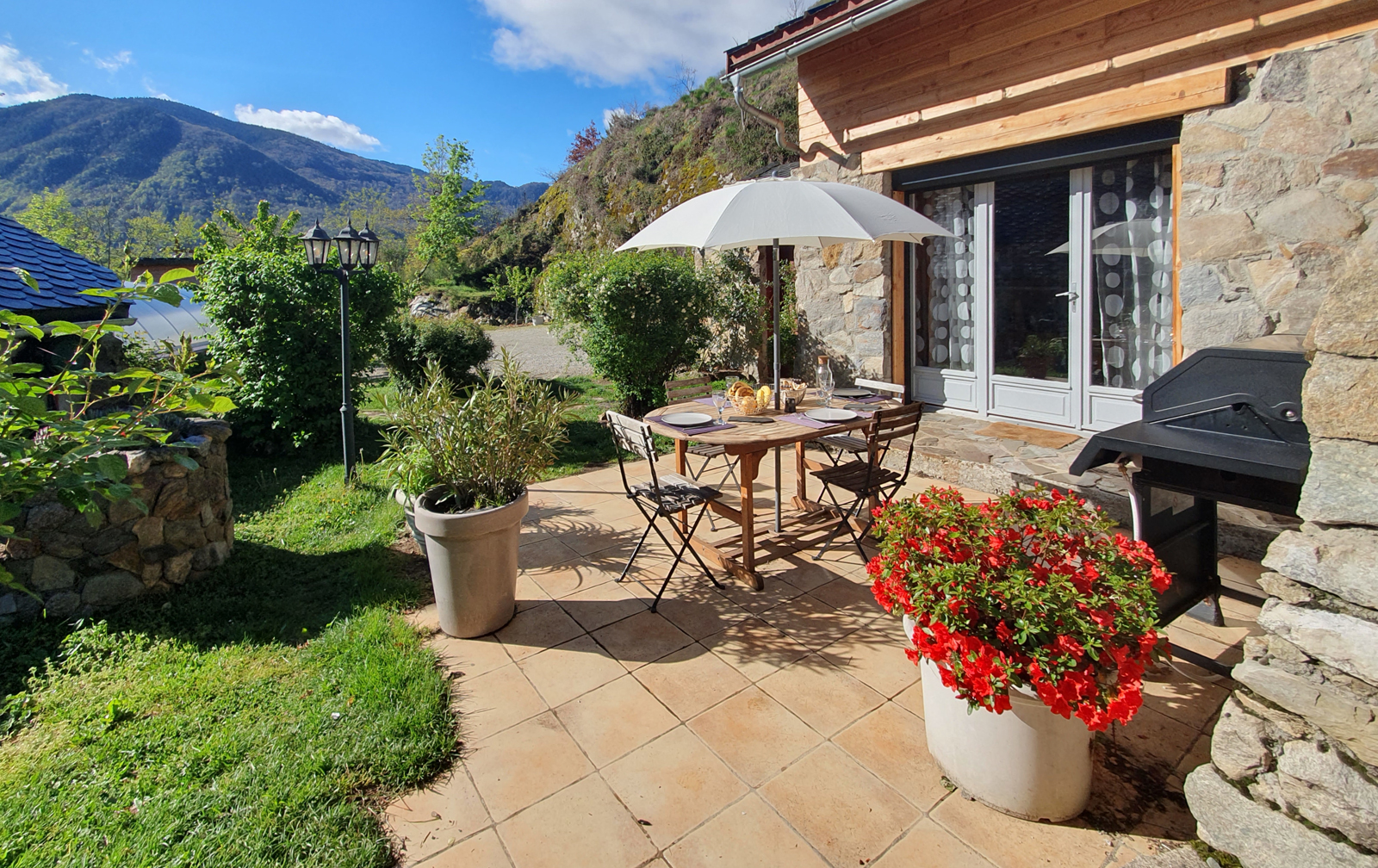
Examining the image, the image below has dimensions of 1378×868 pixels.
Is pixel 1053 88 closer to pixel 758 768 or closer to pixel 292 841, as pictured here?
pixel 758 768

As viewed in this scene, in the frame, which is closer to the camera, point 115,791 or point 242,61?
point 115,791

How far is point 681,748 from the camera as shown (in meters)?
2.26

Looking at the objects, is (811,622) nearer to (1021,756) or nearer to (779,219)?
(1021,756)

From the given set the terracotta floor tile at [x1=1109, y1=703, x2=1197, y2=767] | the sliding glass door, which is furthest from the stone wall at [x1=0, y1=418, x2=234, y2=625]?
the sliding glass door

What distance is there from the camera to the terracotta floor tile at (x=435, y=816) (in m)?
1.90

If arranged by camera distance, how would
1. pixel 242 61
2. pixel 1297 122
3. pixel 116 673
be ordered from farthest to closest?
pixel 242 61 < pixel 1297 122 < pixel 116 673

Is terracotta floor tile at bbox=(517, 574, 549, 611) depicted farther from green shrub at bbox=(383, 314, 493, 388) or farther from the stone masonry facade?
green shrub at bbox=(383, 314, 493, 388)

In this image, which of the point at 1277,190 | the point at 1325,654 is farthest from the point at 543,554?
the point at 1277,190

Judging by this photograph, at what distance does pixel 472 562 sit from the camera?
2.93 m

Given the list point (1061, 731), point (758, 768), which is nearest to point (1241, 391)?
point (1061, 731)

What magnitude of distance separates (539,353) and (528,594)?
1054 cm

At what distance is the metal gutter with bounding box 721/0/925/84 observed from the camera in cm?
484

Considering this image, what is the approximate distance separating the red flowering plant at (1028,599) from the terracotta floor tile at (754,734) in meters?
0.63

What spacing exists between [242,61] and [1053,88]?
39.1 metres
